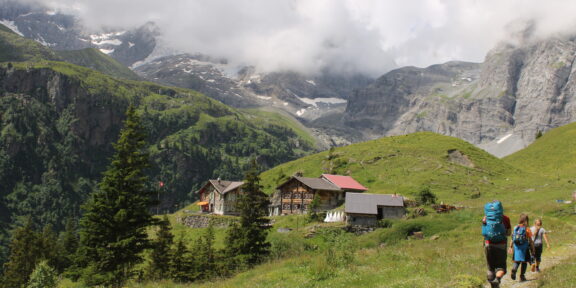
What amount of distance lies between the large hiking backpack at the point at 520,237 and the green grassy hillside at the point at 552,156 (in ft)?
285

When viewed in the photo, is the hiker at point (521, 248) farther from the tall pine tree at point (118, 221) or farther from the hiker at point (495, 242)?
the tall pine tree at point (118, 221)

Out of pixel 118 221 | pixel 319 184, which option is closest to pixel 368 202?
pixel 319 184

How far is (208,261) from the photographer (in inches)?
1916

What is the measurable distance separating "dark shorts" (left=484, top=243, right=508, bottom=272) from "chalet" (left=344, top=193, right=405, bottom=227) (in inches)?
1698

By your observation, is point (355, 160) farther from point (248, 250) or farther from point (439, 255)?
point (439, 255)

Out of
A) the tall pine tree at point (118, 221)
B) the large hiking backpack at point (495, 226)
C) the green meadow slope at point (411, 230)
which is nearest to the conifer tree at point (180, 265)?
the green meadow slope at point (411, 230)

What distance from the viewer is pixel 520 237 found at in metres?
15.5

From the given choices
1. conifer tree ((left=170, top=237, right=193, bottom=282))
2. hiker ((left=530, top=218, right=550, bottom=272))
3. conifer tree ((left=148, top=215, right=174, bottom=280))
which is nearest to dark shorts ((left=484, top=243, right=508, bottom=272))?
hiker ((left=530, top=218, right=550, bottom=272))

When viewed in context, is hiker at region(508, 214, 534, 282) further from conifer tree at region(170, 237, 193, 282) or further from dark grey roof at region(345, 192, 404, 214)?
dark grey roof at region(345, 192, 404, 214)

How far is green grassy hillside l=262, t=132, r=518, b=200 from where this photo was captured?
7881 cm

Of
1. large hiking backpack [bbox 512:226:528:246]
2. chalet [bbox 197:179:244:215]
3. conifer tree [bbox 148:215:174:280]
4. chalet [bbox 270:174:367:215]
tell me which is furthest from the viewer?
chalet [bbox 197:179:244:215]

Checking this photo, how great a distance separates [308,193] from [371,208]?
23599 mm

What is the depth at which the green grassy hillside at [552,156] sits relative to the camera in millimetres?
100625

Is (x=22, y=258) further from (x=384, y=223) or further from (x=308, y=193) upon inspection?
(x=384, y=223)
